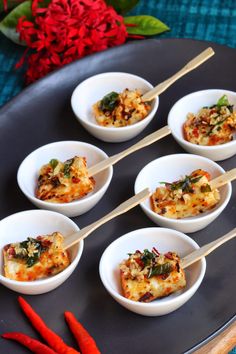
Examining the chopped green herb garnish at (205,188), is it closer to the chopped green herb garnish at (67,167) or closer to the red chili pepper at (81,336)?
the chopped green herb garnish at (67,167)

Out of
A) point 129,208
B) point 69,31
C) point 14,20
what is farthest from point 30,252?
point 14,20

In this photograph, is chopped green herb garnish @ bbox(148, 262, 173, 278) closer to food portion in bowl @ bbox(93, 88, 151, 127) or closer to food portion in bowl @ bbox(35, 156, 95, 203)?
food portion in bowl @ bbox(35, 156, 95, 203)

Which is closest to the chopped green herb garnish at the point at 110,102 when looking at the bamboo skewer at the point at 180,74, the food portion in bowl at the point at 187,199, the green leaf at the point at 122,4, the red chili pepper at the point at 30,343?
the bamboo skewer at the point at 180,74

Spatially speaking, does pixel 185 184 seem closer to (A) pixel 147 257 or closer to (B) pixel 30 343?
(A) pixel 147 257

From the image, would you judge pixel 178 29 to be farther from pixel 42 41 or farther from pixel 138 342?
pixel 138 342

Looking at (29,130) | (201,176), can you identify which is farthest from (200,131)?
(29,130)

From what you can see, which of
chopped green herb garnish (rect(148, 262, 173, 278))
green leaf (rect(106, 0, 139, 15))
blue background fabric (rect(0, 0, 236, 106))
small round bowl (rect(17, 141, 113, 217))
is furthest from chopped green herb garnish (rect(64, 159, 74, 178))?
green leaf (rect(106, 0, 139, 15))

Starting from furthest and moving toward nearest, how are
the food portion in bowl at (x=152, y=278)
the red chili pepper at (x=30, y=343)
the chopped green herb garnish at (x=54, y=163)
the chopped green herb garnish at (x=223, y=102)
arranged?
the chopped green herb garnish at (x=223, y=102) → the chopped green herb garnish at (x=54, y=163) → the food portion in bowl at (x=152, y=278) → the red chili pepper at (x=30, y=343)
